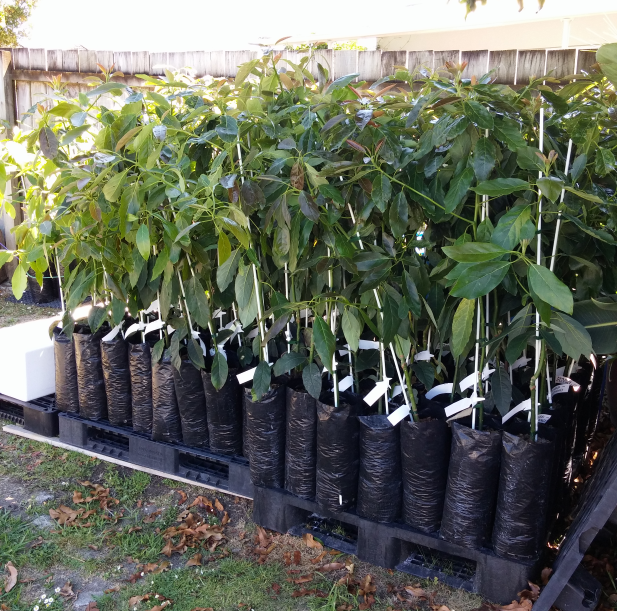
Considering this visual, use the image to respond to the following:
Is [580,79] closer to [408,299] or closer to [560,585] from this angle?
[408,299]

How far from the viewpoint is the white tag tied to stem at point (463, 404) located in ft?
5.76

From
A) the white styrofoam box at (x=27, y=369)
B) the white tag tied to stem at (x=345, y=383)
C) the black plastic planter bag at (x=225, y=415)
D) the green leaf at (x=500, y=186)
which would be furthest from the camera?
the white styrofoam box at (x=27, y=369)

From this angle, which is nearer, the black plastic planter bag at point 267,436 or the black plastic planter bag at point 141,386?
the black plastic planter bag at point 267,436

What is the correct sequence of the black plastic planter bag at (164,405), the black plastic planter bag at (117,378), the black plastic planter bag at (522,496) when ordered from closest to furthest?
the black plastic planter bag at (522,496)
the black plastic planter bag at (164,405)
the black plastic planter bag at (117,378)

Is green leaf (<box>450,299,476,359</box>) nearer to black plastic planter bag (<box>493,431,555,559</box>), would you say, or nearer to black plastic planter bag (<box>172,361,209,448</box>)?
black plastic planter bag (<box>493,431,555,559</box>)

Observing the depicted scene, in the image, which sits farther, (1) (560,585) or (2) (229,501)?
(2) (229,501)

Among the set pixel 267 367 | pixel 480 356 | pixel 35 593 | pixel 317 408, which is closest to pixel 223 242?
pixel 267 367

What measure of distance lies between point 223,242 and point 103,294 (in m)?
1.01

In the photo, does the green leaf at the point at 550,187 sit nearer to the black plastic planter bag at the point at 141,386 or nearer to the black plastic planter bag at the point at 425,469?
the black plastic planter bag at the point at 425,469

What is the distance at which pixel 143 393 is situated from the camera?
2.41 meters

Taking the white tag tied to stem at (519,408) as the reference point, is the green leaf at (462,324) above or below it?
above

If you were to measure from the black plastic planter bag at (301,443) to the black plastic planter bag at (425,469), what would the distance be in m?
0.30

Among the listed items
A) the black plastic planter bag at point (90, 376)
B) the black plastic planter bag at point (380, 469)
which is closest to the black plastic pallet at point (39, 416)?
the black plastic planter bag at point (90, 376)

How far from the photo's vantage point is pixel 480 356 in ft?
6.14
